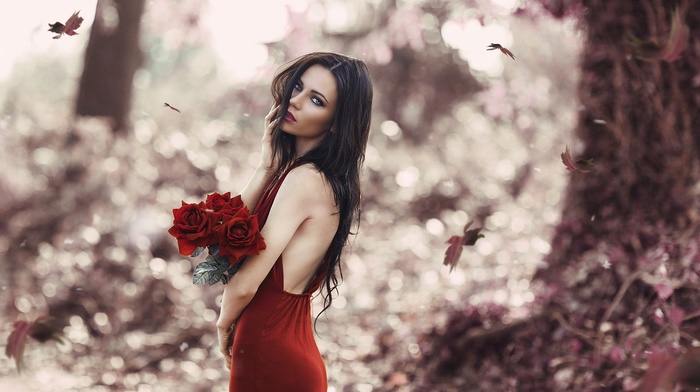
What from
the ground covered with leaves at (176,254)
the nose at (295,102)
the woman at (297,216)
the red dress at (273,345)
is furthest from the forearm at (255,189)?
the ground covered with leaves at (176,254)

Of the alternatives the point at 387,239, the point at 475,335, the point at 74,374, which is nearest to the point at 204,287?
the point at 74,374

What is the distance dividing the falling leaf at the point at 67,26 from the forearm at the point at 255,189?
2.22 ft

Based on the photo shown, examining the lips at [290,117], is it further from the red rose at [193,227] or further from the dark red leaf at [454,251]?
the dark red leaf at [454,251]

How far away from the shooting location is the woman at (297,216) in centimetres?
188

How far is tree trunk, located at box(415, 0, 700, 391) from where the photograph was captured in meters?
3.58

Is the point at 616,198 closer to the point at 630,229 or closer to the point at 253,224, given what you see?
the point at 630,229

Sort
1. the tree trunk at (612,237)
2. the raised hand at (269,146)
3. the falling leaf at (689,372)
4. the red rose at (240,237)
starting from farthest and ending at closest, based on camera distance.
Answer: the tree trunk at (612,237) < the raised hand at (269,146) < the red rose at (240,237) < the falling leaf at (689,372)

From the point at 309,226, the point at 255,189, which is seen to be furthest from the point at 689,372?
the point at 255,189

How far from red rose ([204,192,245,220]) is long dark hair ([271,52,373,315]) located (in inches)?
8.1

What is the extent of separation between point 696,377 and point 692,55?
295 centimetres

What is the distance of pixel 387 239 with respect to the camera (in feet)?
24.7

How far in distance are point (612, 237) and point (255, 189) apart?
101 inches

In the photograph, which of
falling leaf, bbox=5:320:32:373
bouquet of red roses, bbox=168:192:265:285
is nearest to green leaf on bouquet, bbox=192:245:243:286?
bouquet of red roses, bbox=168:192:265:285

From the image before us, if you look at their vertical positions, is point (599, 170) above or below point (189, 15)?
above
